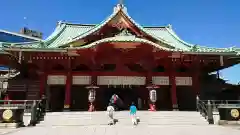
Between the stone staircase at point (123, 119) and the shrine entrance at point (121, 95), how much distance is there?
15.2 feet

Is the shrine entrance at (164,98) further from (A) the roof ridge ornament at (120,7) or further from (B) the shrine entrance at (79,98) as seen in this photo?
(A) the roof ridge ornament at (120,7)

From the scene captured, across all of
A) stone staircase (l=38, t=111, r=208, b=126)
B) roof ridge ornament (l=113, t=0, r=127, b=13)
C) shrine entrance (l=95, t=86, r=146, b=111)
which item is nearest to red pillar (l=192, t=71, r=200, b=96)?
stone staircase (l=38, t=111, r=208, b=126)

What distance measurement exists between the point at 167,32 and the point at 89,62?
11.6m

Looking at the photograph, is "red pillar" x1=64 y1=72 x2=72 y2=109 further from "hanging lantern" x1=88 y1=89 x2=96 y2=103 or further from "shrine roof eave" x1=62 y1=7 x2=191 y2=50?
"shrine roof eave" x1=62 y1=7 x2=191 y2=50

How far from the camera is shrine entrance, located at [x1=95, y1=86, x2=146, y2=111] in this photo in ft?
64.0

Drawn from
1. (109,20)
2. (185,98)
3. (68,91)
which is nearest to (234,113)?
(185,98)

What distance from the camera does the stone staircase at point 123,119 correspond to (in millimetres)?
13445

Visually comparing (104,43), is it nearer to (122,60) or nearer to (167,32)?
(122,60)

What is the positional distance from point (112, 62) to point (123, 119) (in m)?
5.79

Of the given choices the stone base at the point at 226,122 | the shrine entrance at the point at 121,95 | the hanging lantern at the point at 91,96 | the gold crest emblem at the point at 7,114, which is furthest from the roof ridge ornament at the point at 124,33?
the gold crest emblem at the point at 7,114

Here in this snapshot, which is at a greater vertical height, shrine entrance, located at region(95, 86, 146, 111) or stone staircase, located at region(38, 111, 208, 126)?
shrine entrance, located at region(95, 86, 146, 111)

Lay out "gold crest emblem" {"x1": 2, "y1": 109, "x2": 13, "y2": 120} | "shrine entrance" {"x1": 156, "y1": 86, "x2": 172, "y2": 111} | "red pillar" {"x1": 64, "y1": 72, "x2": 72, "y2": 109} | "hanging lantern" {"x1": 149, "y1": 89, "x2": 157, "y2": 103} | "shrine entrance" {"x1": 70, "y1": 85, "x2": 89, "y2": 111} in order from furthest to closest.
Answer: "shrine entrance" {"x1": 156, "y1": 86, "x2": 172, "y2": 111} < "shrine entrance" {"x1": 70, "y1": 85, "x2": 89, "y2": 111} < "red pillar" {"x1": 64, "y1": 72, "x2": 72, "y2": 109} < "hanging lantern" {"x1": 149, "y1": 89, "x2": 157, "y2": 103} < "gold crest emblem" {"x1": 2, "y1": 109, "x2": 13, "y2": 120}

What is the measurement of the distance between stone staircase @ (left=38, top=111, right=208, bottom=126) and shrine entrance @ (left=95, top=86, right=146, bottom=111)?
4.62 metres

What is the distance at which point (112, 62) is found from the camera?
1839 centimetres
